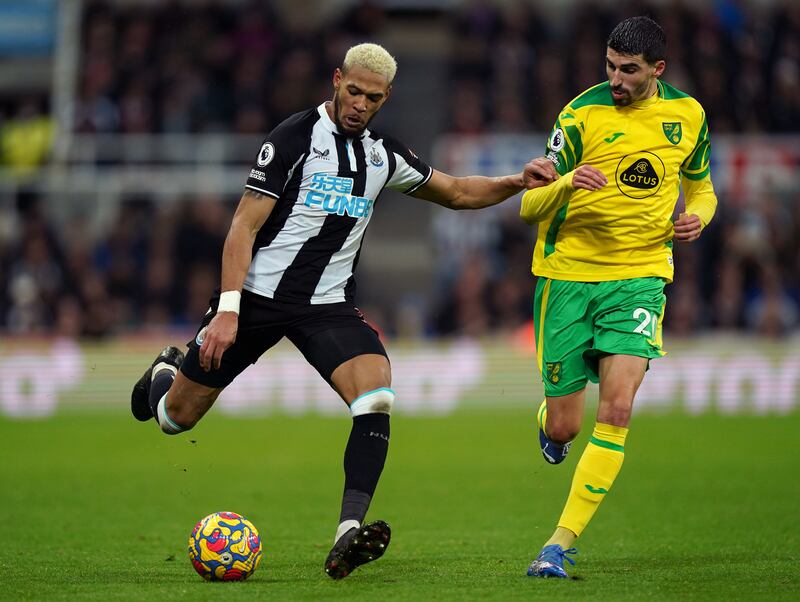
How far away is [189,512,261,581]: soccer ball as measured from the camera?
6.12 metres

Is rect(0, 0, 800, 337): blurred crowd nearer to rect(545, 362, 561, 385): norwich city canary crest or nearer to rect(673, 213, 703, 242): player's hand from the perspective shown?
rect(545, 362, 561, 385): norwich city canary crest

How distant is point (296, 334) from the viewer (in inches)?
263

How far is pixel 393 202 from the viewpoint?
2012 centimetres

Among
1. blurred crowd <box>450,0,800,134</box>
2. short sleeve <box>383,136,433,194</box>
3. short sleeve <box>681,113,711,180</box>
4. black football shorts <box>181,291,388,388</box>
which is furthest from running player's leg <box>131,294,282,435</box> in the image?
blurred crowd <box>450,0,800,134</box>

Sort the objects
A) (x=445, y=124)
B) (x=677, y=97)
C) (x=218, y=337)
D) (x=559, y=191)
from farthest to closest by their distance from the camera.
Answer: (x=445, y=124), (x=677, y=97), (x=559, y=191), (x=218, y=337)

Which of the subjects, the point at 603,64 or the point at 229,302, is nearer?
the point at 229,302

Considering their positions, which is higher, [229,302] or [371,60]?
[371,60]

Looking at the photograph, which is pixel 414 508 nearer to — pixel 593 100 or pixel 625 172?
pixel 625 172

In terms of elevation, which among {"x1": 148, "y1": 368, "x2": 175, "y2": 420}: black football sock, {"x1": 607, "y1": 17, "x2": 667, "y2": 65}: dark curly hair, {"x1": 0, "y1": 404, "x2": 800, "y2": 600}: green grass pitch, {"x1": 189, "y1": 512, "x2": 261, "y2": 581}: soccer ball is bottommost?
{"x1": 0, "y1": 404, "x2": 800, "y2": 600}: green grass pitch

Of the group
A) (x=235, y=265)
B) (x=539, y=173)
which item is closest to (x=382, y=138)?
(x=539, y=173)

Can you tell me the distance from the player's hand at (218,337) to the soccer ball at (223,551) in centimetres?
77

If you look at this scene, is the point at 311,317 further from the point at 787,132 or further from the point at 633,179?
the point at 787,132

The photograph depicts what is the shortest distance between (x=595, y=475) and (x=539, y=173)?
1.54m

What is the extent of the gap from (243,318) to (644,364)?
202cm
